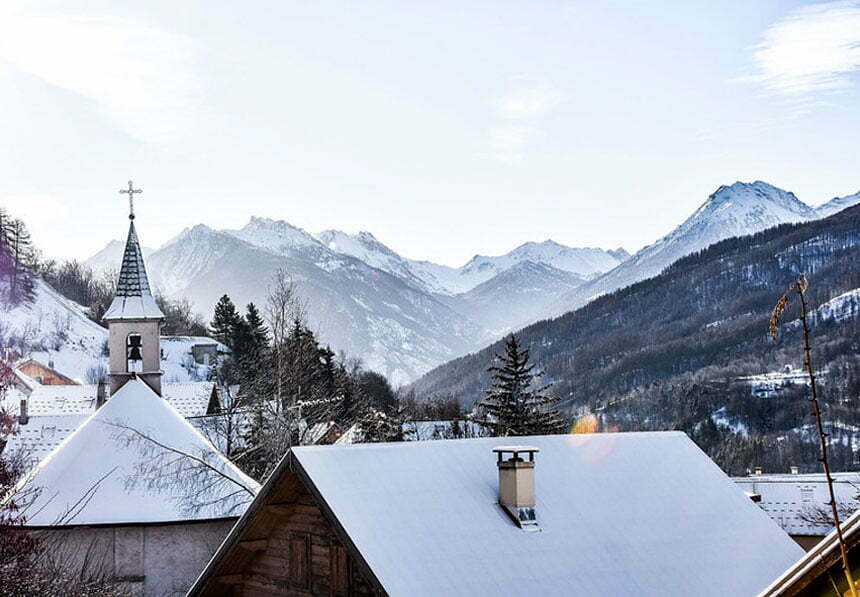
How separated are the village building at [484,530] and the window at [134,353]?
1457 centimetres

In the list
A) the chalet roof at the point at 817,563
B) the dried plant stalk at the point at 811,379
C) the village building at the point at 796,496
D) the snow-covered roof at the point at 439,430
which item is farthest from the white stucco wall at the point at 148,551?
the snow-covered roof at the point at 439,430

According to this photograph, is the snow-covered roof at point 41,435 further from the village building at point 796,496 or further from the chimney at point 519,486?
the village building at point 796,496

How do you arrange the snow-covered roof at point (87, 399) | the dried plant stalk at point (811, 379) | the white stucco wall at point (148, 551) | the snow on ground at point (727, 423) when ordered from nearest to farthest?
the dried plant stalk at point (811, 379) < the white stucco wall at point (148, 551) < the snow-covered roof at point (87, 399) < the snow on ground at point (727, 423)

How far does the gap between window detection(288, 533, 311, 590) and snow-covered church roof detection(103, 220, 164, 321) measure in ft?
55.0

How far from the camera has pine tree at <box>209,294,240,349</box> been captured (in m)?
99.6

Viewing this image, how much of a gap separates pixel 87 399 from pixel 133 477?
4375 cm

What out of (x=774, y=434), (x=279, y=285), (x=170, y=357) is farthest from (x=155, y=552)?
(x=774, y=434)

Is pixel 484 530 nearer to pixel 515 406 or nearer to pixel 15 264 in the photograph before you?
pixel 515 406

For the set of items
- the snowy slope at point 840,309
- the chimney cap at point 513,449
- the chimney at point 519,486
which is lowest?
the chimney at point 519,486

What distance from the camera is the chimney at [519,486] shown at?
17953 mm

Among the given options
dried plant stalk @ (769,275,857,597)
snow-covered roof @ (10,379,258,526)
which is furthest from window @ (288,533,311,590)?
dried plant stalk @ (769,275,857,597)

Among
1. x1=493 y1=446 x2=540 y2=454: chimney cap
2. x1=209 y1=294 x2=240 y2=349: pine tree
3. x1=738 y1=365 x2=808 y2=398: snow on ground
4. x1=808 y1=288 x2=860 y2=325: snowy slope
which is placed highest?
x1=808 y1=288 x2=860 y2=325: snowy slope

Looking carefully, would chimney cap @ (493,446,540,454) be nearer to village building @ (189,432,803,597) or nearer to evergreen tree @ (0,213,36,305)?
village building @ (189,432,803,597)

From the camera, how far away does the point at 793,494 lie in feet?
169
